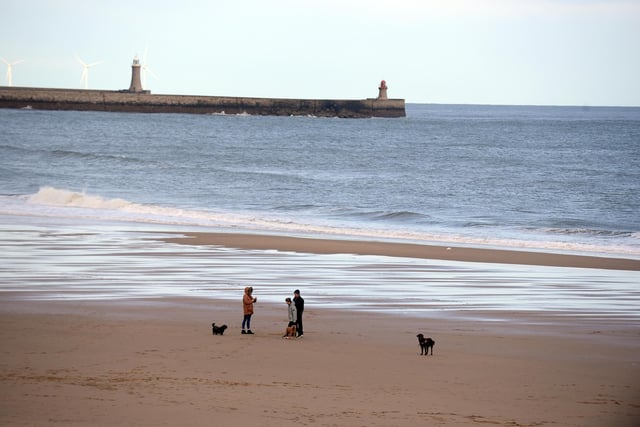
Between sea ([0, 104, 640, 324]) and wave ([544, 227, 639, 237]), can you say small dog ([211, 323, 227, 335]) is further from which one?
wave ([544, 227, 639, 237])

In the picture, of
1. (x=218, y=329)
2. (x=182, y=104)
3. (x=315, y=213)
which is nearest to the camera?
(x=218, y=329)

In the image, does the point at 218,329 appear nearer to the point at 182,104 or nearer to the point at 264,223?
the point at 264,223

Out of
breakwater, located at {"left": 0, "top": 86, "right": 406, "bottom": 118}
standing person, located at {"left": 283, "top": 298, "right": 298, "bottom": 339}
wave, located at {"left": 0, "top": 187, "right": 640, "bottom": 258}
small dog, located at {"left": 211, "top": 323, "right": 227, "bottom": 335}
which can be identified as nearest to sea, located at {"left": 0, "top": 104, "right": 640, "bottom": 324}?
wave, located at {"left": 0, "top": 187, "right": 640, "bottom": 258}

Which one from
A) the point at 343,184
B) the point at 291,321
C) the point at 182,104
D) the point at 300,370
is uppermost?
the point at 182,104

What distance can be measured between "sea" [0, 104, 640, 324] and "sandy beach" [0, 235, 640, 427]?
1360mm

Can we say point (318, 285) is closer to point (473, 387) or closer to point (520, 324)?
point (520, 324)

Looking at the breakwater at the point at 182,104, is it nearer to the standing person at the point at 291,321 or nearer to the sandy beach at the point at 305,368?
the sandy beach at the point at 305,368

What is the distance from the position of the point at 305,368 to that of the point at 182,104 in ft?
441

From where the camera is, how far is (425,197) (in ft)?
134

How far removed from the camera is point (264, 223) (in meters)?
29.5

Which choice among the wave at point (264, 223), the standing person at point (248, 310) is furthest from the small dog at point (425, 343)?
the wave at point (264, 223)

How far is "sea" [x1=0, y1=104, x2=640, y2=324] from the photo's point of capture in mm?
16641

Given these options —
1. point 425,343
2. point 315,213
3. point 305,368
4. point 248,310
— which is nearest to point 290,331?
point 248,310

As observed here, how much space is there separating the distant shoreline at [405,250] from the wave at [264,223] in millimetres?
1755
